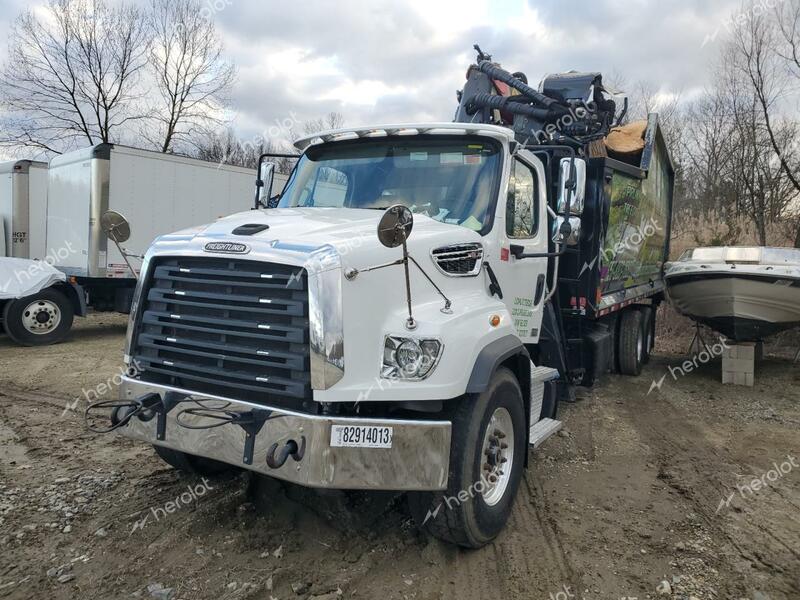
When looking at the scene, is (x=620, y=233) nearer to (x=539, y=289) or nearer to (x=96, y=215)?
(x=539, y=289)

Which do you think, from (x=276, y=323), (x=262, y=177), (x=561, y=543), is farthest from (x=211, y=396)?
(x=262, y=177)

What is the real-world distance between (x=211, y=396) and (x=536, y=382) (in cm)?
248

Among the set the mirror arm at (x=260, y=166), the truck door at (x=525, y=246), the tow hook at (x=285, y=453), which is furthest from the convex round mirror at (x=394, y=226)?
the mirror arm at (x=260, y=166)

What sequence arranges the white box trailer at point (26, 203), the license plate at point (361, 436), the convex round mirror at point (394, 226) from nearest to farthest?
1. the convex round mirror at point (394, 226)
2. the license plate at point (361, 436)
3. the white box trailer at point (26, 203)

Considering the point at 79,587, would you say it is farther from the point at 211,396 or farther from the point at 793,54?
the point at 793,54

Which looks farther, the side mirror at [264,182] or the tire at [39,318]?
the tire at [39,318]

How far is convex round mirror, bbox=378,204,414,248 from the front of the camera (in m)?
2.80

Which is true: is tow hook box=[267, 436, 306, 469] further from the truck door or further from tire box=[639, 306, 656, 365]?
tire box=[639, 306, 656, 365]

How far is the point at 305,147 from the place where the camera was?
5098 millimetres

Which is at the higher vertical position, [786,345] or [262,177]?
[262,177]

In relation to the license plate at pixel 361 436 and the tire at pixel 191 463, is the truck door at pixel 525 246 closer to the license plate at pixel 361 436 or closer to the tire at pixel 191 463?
the license plate at pixel 361 436

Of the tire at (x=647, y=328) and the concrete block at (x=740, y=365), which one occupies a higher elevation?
the tire at (x=647, y=328)

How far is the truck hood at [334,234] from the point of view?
3137 millimetres

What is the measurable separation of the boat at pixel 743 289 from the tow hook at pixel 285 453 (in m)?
7.44
